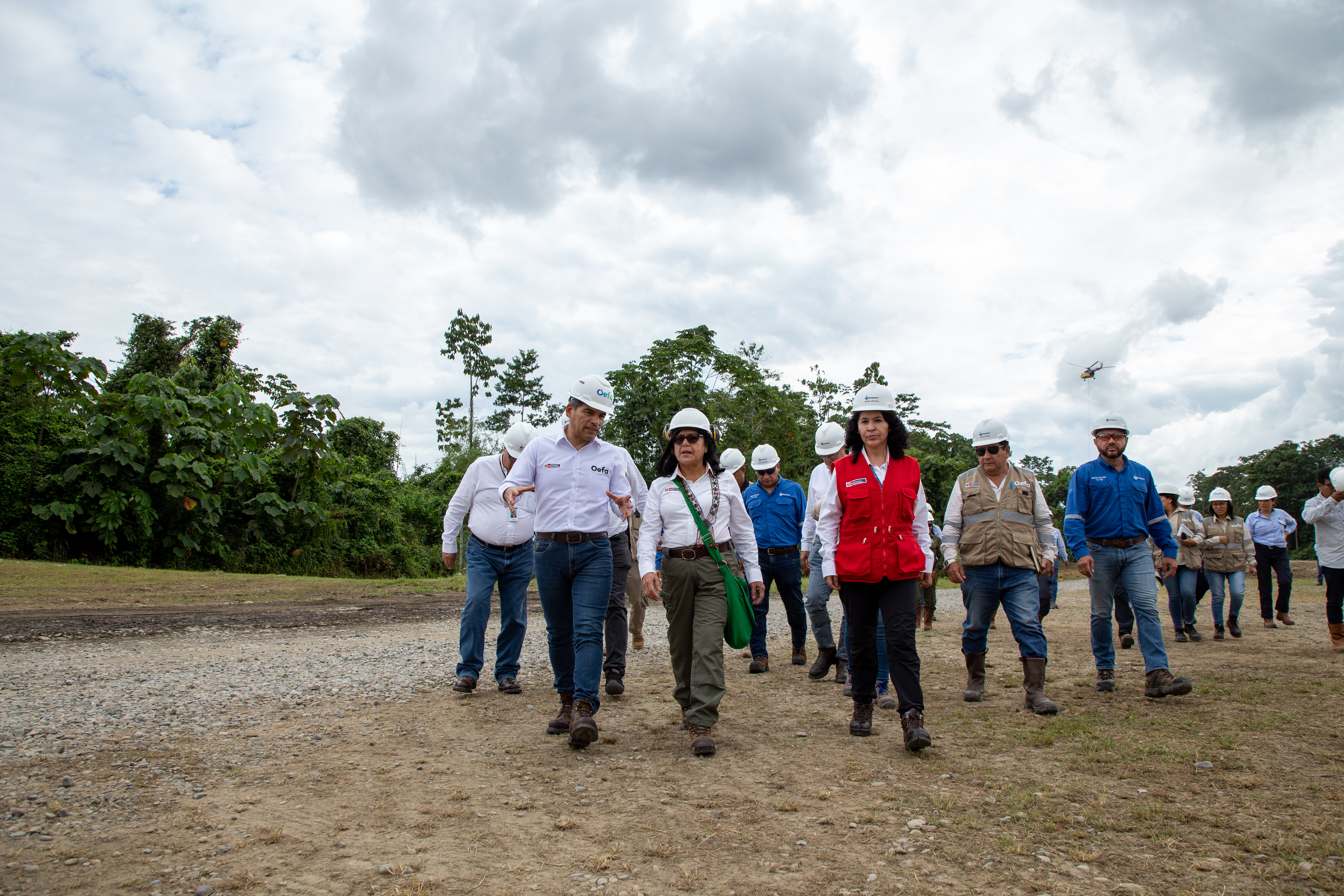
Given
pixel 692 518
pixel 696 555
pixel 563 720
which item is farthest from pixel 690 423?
pixel 563 720

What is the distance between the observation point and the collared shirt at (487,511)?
6.35 metres

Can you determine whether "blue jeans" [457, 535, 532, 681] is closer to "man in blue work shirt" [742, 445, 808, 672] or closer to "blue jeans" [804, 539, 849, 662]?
"man in blue work shirt" [742, 445, 808, 672]

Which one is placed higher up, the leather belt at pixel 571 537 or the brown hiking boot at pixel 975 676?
the leather belt at pixel 571 537

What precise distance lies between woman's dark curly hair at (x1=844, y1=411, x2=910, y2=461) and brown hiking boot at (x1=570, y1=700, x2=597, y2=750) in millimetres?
2229

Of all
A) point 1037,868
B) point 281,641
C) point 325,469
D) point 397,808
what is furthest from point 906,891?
point 325,469

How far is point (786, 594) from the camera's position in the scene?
8.00 metres

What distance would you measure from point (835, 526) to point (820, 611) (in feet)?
7.47

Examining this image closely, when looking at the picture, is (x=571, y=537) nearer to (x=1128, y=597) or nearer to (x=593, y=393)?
(x=593, y=393)

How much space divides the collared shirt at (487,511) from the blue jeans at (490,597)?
0.10 metres

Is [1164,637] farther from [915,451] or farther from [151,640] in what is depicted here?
[915,451]

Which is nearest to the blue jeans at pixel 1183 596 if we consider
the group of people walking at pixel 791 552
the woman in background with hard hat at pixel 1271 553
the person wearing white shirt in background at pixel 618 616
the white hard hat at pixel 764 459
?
the woman in background with hard hat at pixel 1271 553

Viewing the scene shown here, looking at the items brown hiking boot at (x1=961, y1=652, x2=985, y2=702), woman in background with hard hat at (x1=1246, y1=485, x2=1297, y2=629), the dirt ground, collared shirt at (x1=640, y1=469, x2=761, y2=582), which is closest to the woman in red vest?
the dirt ground

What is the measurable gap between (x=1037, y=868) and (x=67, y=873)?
352 centimetres

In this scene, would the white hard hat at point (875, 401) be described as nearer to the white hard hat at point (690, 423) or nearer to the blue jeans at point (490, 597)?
the white hard hat at point (690, 423)
